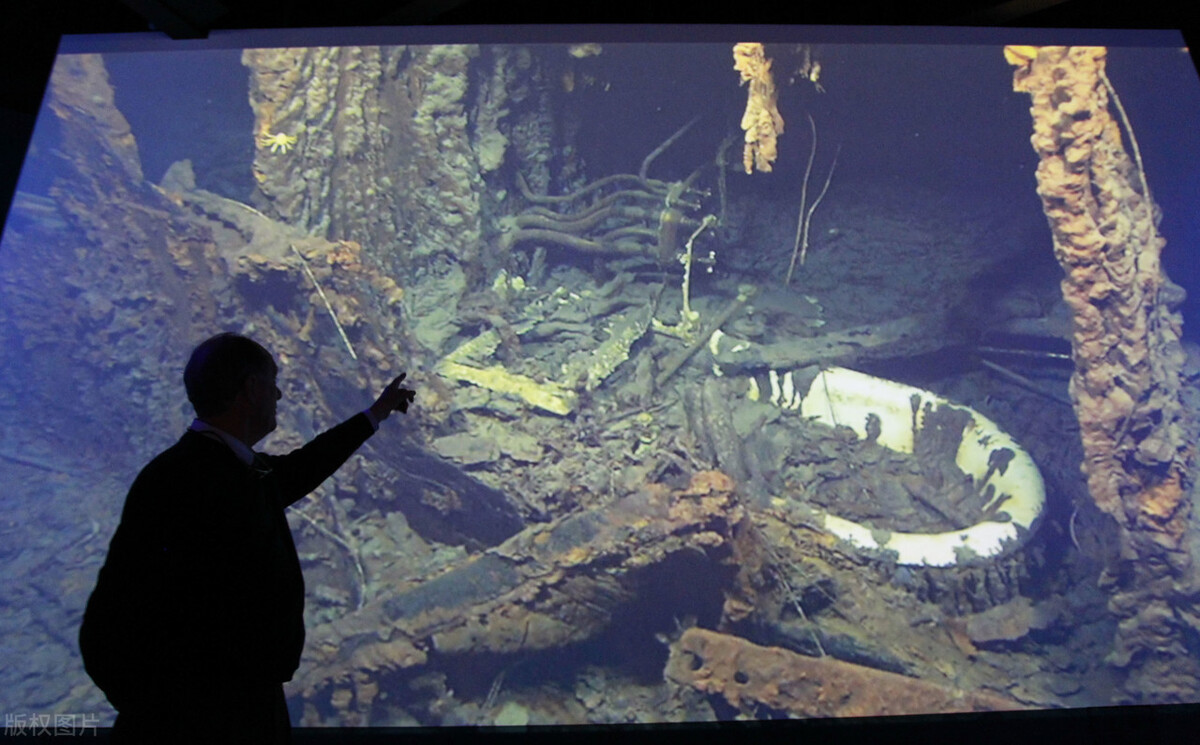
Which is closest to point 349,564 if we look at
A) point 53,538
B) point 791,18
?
point 53,538

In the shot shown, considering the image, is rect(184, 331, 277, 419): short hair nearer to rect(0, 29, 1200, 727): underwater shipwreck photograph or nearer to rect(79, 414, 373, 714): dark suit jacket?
rect(79, 414, 373, 714): dark suit jacket

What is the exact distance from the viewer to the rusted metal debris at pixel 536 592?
143 inches

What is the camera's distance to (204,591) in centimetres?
110

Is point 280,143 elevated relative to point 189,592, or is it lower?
elevated

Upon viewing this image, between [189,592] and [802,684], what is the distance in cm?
314

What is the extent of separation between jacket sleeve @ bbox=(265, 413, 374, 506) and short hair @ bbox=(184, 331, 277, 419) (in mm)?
196

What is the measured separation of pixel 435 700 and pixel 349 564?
1.25 metres

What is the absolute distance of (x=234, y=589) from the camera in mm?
1128

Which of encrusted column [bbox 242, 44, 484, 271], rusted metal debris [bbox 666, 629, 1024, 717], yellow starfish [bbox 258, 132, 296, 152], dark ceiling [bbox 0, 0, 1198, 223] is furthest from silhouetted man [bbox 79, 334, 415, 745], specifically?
yellow starfish [bbox 258, 132, 296, 152]

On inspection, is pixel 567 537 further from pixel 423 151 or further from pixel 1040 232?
pixel 1040 232

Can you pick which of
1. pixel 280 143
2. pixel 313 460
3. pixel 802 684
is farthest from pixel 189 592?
pixel 280 143

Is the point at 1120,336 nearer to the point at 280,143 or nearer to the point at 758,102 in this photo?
the point at 758,102

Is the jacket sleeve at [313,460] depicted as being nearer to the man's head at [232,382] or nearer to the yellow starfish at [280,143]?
the man's head at [232,382]

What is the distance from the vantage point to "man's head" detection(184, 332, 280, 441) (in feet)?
3.95
